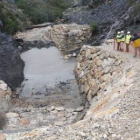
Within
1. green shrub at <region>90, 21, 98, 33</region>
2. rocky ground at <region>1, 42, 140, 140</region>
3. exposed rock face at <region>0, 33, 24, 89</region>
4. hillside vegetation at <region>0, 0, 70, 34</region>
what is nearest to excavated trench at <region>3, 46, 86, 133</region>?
exposed rock face at <region>0, 33, 24, 89</region>

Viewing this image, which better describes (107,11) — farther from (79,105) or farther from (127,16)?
(79,105)

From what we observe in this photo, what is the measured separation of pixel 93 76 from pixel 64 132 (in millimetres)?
8757

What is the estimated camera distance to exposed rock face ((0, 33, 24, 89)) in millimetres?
19791

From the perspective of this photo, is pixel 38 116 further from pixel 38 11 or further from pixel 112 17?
pixel 38 11

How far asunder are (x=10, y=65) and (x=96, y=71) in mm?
9105

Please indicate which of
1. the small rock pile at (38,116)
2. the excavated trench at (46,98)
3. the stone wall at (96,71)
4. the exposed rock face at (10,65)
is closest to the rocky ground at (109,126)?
the excavated trench at (46,98)

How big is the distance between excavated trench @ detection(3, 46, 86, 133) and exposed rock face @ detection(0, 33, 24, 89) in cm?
58

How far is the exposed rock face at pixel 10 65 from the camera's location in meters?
19.8

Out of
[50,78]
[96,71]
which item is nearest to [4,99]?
[50,78]

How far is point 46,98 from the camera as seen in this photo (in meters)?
16.8

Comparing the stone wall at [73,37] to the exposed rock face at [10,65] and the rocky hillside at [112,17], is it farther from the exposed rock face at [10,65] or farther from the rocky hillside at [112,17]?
the exposed rock face at [10,65]

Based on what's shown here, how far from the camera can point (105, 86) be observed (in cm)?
1397

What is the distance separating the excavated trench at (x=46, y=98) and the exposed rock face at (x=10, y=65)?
22.7 inches

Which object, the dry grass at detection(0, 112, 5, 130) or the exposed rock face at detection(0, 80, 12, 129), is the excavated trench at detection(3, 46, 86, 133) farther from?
the exposed rock face at detection(0, 80, 12, 129)
